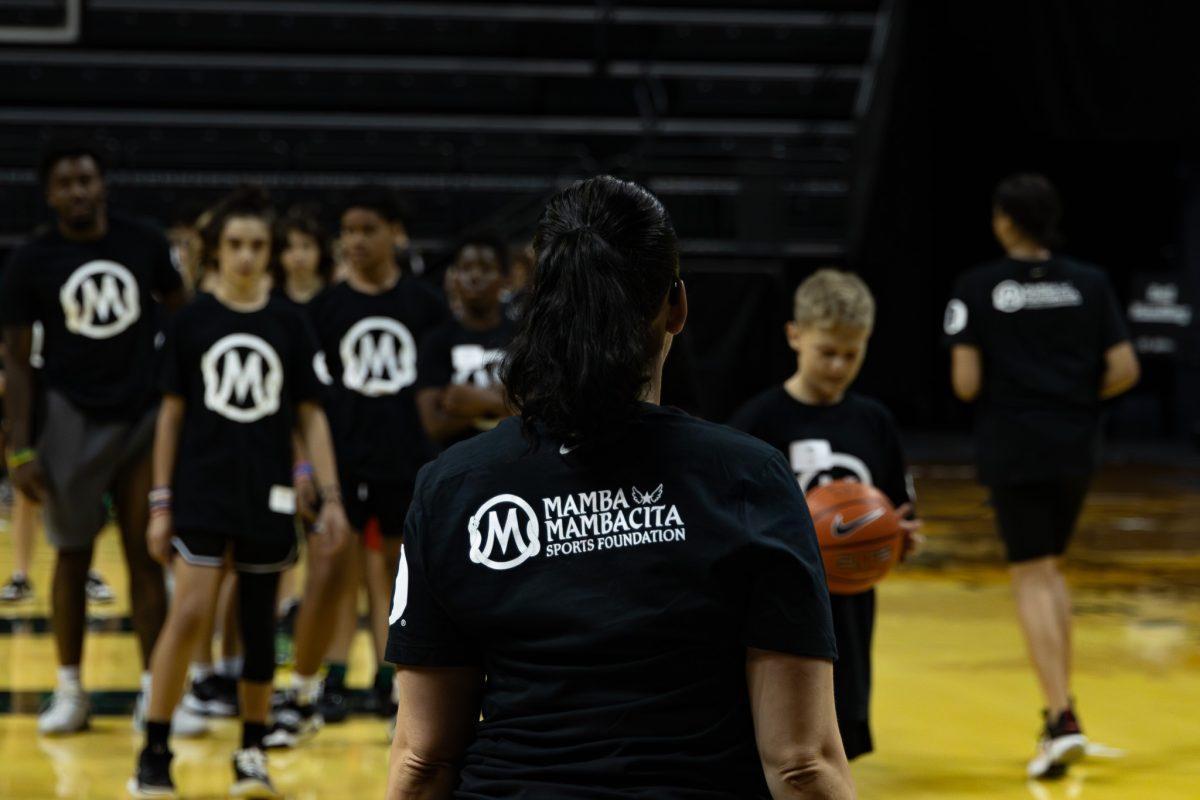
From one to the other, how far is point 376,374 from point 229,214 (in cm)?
102

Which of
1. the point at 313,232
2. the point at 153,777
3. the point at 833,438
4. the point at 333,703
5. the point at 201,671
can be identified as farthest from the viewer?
the point at 313,232

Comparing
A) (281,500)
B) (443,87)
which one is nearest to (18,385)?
(281,500)

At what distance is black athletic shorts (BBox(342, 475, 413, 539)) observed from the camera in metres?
5.47

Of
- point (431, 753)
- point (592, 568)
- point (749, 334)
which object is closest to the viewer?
point (592, 568)

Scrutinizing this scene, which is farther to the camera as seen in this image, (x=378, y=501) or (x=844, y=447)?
(x=378, y=501)

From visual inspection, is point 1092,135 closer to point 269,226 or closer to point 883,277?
point 883,277

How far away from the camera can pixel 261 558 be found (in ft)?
14.9

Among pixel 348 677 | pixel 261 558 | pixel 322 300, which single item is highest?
pixel 322 300

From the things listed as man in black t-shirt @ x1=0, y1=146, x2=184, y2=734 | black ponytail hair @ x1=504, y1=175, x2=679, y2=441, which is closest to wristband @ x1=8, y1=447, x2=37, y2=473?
man in black t-shirt @ x1=0, y1=146, x2=184, y2=734

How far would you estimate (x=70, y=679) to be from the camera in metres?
5.27

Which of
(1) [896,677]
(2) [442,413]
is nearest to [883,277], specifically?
(1) [896,677]

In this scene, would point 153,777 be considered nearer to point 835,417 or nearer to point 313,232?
point 835,417

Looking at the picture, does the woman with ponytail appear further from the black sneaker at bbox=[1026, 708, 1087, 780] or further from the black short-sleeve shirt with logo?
the black sneaker at bbox=[1026, 708, 1087, 780]

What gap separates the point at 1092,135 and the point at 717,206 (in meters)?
3.94
